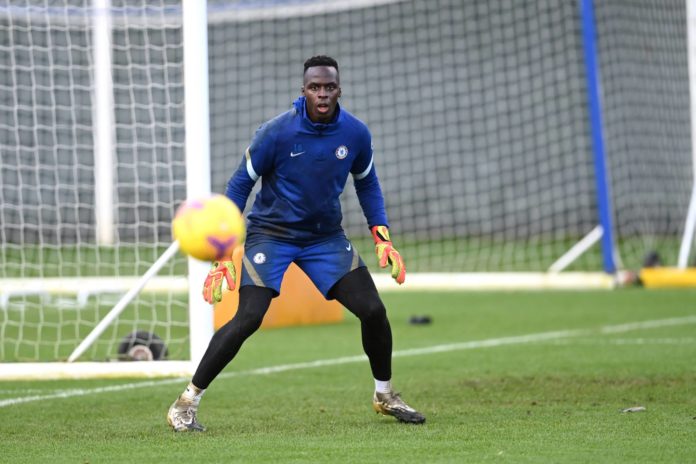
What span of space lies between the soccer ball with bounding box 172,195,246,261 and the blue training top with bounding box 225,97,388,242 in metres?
0.82

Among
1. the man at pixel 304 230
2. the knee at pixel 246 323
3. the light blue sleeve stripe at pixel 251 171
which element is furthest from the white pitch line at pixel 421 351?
the light blue sleeve stripe at pixel 251 171

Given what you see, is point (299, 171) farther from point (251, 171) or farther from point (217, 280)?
point (217, 280)

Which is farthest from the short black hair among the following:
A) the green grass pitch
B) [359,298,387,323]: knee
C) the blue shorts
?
the green grass pitch

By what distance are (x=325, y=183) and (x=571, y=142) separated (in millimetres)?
16892

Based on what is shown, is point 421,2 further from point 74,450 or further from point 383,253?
point 74,450

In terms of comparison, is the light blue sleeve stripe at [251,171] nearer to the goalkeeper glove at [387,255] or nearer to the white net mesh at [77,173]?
the goalkeeper glove at [387,255]

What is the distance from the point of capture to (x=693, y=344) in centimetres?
1055

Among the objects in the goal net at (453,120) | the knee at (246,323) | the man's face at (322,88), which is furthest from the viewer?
the goal net at (453,120)

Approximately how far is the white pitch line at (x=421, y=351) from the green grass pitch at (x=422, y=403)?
19 mm

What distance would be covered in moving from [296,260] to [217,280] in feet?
1.70

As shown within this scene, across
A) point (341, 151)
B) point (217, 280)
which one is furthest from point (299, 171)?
point (217, 280)

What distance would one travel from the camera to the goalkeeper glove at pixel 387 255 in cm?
693

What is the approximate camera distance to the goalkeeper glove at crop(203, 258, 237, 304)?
259 inches

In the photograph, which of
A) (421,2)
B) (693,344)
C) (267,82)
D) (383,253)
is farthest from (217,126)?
(383,253)
